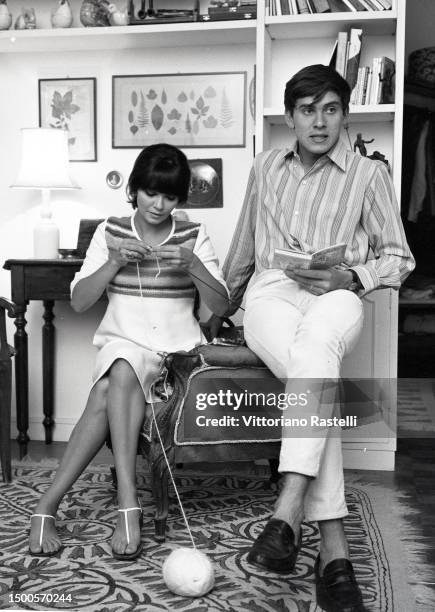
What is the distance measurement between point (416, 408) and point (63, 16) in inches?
97.2

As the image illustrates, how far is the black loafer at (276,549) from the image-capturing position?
157 centimetres

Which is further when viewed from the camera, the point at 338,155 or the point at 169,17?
the point at 169,17

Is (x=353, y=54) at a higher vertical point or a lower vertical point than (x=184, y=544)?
higher

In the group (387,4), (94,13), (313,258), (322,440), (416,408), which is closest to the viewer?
(322,440)

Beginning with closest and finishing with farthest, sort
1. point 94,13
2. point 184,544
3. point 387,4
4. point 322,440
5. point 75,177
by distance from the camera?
point 322,440, point 184,544, point 387,4, point 94,13, point 75,177

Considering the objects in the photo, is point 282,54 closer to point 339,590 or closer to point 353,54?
point 353,54

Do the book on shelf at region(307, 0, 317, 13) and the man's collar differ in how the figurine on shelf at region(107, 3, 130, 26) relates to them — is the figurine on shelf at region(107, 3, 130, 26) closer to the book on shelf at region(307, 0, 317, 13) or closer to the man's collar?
the book on shelf at region(307, 0, 317, 13)

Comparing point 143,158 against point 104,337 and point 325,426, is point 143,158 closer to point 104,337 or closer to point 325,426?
point 104,337

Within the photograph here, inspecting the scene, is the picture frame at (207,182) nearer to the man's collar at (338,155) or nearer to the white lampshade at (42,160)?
the white lampshade at (42,160)

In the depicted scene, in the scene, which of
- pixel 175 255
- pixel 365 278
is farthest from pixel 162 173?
pixel 365 278

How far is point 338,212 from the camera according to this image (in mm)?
2279

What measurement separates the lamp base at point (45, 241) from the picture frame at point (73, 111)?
0.41 meters

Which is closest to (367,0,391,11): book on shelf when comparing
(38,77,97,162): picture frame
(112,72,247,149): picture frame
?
(112,72,247,149): picture frame

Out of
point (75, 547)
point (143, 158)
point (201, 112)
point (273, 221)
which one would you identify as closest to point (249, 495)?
point (75, 547)
